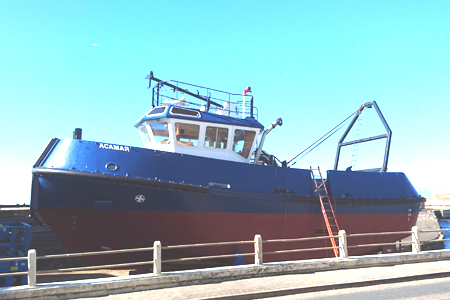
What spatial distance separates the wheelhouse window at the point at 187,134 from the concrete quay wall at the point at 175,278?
15.1 feet

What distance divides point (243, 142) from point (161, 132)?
2.76 m

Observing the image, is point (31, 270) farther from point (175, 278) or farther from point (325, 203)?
point (325, 203)

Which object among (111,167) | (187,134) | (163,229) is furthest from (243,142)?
(111,167)

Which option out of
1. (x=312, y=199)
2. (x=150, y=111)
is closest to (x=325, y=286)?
(x=312, y=199)

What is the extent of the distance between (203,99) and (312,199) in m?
5.18

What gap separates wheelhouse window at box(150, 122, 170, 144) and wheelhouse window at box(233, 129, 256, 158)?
2.26 m

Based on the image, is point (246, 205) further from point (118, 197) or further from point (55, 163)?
point (55, 163)

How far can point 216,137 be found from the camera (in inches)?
435

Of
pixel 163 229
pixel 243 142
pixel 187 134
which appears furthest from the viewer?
pixel 243 142

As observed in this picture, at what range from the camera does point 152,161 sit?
9188 millimetres

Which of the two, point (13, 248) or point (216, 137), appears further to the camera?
point (216, 137)

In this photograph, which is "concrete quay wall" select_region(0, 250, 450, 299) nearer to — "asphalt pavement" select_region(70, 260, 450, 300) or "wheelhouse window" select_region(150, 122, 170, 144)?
"asphalt pavement" select_region(70, 260, 450, 300)

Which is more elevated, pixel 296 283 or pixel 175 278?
pixel 175 278

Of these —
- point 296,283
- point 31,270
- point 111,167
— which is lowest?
point 296,283
